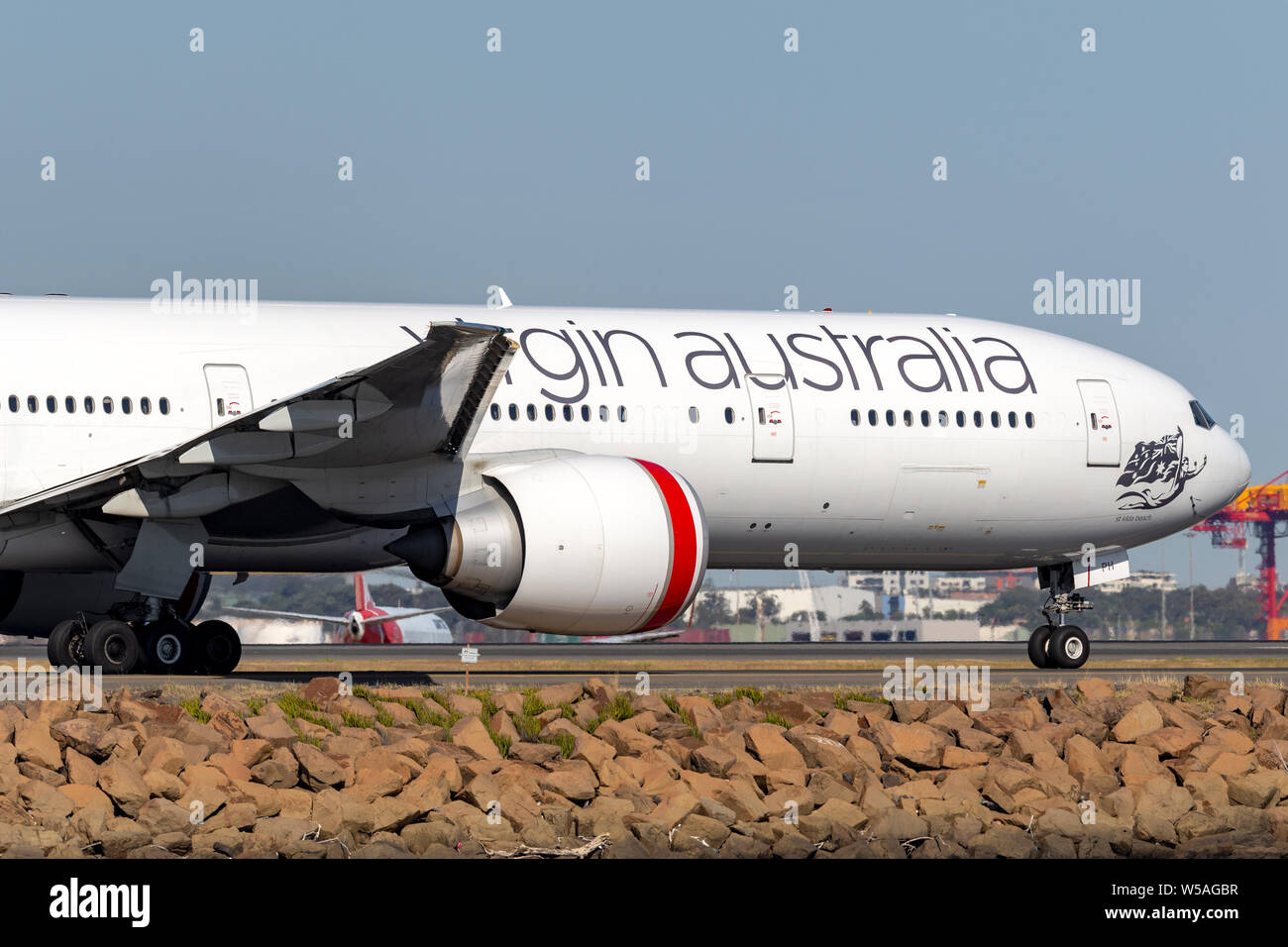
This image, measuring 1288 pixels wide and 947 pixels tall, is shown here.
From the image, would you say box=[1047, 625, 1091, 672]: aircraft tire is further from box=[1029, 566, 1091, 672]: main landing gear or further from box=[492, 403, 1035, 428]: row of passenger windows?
box=[492, 403, 1035, 428]: row of passenger windows

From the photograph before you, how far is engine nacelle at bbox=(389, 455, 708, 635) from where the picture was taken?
631 inches

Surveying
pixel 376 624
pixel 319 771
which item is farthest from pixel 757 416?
pixel 376 624

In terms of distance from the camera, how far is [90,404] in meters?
17.8

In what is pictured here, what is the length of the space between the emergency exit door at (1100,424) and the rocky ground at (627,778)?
26.3 feet

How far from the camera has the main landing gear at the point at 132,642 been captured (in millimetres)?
16844

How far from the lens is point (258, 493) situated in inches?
666

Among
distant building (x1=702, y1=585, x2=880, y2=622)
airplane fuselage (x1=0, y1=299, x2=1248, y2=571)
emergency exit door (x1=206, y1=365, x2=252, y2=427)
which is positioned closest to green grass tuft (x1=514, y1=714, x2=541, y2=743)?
airplane fuselage (x1=0, y1=299, x2=1248, y2=571)

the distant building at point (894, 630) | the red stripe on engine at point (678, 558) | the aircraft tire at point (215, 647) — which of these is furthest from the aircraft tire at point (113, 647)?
the distant building at point (894, 630)

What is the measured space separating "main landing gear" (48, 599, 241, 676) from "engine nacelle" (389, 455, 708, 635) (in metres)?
2.88

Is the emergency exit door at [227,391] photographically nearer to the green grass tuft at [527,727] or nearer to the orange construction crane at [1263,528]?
the green grass tuft at [527,727]
